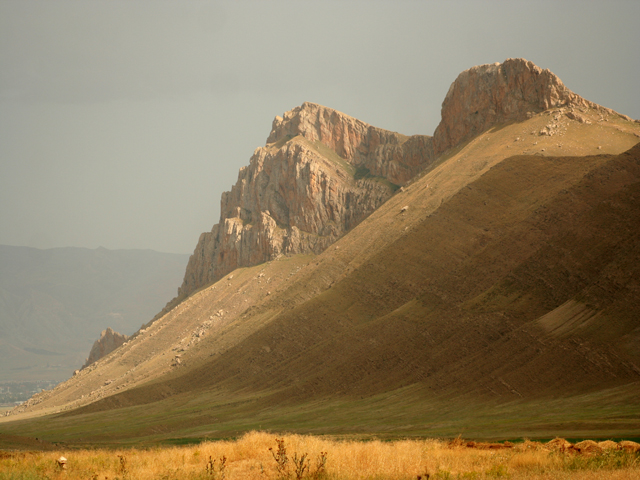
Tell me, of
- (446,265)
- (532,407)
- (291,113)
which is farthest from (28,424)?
(291,113)

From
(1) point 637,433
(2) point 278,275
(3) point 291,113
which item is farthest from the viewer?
(3) point 291,113

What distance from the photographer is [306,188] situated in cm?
14800

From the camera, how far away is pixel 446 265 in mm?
88250

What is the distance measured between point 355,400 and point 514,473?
160ft

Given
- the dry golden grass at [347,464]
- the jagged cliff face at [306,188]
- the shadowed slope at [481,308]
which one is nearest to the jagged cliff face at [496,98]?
the jagged cliff face at [306,188]

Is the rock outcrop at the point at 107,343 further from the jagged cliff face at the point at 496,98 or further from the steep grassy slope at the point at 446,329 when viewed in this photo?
the jagged cliff face at the point at 496,98

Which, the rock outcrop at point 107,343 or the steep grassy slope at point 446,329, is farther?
the rock outcrop at point 107,343

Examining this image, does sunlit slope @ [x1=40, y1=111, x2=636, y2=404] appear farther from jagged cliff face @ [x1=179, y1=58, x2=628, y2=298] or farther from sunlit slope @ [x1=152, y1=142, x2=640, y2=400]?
jagged cliff face @ [x1=179, y1=58, x2=628, y2=298]

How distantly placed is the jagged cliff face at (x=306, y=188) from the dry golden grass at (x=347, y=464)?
115431 mm

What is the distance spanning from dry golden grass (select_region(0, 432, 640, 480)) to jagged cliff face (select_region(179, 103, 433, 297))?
115m

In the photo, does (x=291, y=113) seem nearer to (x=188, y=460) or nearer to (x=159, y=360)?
(x=159, y=360)

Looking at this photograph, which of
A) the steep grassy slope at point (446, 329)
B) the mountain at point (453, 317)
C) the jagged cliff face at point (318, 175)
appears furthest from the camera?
the jagged cliff face at point (318, 175)

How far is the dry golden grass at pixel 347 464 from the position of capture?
19.5 m

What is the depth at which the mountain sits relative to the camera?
54.7 meters
